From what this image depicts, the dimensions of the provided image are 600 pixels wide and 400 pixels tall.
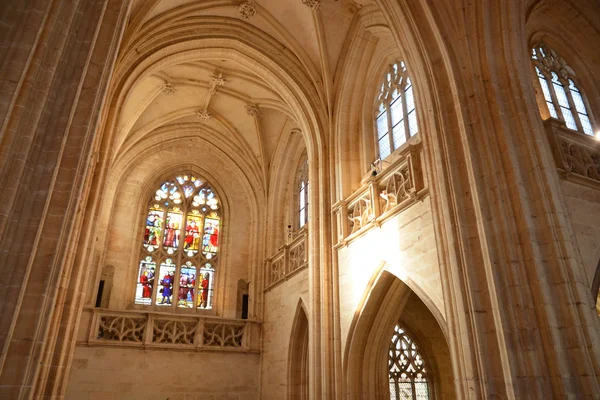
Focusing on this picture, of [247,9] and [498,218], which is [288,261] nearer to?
[247,9]

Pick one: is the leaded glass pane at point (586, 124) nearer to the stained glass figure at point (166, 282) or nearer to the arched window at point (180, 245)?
the arched window at point (180, 245)

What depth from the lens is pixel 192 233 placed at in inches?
563

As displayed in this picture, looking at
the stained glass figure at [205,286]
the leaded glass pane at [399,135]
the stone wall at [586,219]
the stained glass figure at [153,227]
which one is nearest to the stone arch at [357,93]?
the leaded glass pane at [399,135]

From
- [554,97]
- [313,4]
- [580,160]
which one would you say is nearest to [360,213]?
[580,160]

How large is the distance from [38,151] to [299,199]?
32.1 ft

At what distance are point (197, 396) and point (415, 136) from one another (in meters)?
8.32

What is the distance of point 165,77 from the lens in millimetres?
12812

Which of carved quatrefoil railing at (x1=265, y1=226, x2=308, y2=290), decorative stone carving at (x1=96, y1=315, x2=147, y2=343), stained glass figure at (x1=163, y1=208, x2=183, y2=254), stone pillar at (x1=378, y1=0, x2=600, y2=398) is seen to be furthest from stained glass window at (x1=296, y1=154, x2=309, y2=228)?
stone pillar at (x1=378, y1=0, x2=600, y2=398)

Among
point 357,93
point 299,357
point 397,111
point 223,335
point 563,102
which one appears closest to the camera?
point 563,102

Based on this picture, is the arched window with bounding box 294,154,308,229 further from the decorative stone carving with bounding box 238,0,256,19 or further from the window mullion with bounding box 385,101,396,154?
the decorative stone carving with bounding box 238,0,256,19

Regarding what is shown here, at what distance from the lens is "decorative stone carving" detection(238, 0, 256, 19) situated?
34.9 feet

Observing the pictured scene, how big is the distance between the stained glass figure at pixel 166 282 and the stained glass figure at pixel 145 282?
0.78 ft

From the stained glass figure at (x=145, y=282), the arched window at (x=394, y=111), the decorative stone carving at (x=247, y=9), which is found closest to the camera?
the arched window at (x=394, y=111)

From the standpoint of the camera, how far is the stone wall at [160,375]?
10977mm
